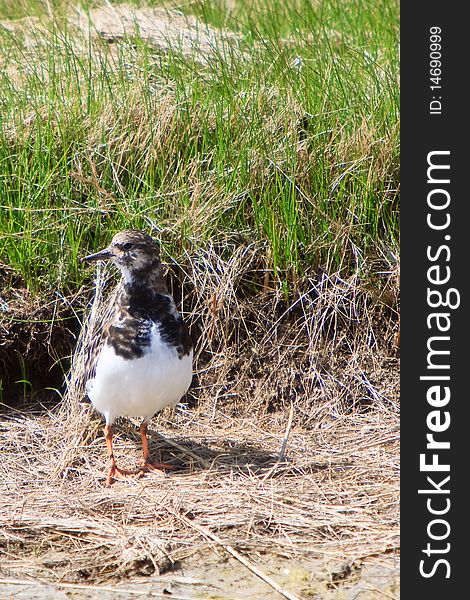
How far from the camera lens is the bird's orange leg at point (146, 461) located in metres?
4.93

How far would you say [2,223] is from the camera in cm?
559

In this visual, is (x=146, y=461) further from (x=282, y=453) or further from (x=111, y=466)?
(x=282, y=453)

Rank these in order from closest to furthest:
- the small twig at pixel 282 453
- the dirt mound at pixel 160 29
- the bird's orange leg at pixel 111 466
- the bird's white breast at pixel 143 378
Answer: the bird's white breast at pixel 143 378 → the small twig at pixel 282 453 → the bird's orange leg at pixel 111 466 → the dirt mound at pixel 160 29

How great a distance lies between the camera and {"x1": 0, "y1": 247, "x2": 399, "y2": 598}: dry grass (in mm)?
4148

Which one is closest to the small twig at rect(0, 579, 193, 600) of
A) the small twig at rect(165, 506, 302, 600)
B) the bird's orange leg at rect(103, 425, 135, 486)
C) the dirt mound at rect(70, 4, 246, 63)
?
the small twig at rect(165, 506, 302, 600)

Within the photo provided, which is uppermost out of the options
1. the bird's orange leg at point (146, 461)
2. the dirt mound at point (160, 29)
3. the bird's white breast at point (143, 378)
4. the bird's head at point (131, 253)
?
the dirt mound at point (160, 29)

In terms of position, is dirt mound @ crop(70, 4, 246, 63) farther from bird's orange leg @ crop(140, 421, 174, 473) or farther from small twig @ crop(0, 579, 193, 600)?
small twig @ crop(0, 579, 193, 600)

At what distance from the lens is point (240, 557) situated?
4043mm

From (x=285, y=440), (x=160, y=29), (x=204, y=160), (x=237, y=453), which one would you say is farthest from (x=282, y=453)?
(x=160, y=29)

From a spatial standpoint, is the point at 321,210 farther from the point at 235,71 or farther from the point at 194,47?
the point at 194,47

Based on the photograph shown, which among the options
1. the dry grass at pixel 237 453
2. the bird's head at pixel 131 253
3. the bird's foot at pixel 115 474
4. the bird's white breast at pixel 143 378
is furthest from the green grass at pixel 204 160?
the bird's foot at pixel 115 474

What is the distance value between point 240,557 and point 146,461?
1064mm

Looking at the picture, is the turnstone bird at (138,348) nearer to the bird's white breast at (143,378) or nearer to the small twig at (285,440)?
the bird's white breast at (143,378)

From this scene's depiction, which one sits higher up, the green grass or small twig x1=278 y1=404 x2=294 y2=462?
the green grass
